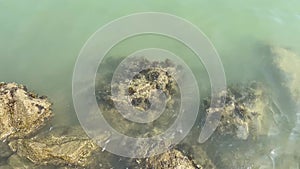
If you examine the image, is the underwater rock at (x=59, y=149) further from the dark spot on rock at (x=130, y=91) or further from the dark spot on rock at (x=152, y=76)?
the dark spot on rock at (x=152, y=76)

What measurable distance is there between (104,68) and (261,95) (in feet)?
17.1

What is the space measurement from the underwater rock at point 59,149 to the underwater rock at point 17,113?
1.19 ft

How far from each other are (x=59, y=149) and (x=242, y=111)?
5286 millimetres

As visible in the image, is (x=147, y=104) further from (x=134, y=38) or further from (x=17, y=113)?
(x=17, y=113)

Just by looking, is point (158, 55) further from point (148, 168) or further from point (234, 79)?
point (148, 168)

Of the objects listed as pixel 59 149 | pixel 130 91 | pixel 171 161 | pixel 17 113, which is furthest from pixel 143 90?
pixel 17 113

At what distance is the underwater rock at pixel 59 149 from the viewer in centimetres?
877

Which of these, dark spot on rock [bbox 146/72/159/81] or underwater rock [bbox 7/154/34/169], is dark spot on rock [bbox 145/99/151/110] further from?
underwater rock [bbox 7/154/34/169]

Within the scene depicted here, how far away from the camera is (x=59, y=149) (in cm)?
882

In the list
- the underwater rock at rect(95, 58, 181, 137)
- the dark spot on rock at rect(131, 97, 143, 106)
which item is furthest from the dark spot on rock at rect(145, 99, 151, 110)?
the dark spot on rock at rect(131, 97, 143, 106)

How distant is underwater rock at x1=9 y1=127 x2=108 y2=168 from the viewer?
8773 millimetres

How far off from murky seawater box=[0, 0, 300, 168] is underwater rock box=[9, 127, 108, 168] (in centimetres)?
94

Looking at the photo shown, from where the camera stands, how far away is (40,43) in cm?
1262

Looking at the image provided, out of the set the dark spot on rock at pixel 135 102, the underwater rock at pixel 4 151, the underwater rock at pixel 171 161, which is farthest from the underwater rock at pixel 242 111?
the underwater rock at pixel 4 151
